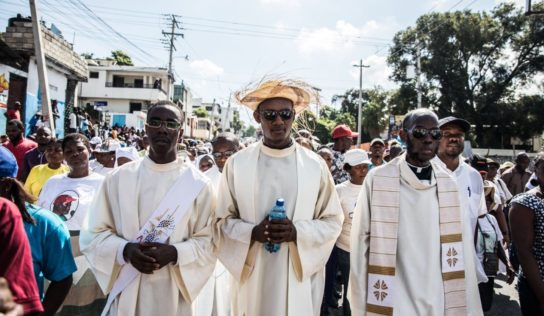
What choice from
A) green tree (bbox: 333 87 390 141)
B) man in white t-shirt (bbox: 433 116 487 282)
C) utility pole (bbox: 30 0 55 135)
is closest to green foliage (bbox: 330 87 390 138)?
green tree (bbox: 333 87 390 141)

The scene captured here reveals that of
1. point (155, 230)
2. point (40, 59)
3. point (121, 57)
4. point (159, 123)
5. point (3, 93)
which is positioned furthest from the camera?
point (121, 57)

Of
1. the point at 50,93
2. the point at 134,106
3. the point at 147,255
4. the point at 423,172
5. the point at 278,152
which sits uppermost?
the point at 134,106

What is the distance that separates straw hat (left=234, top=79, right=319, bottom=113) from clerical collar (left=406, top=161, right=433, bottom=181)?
3.14 ft

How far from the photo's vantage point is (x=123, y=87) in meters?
41.9

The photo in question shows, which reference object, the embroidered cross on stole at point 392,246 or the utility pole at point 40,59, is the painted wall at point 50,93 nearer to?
the utility pole at point 40,59

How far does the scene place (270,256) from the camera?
2.86 metres

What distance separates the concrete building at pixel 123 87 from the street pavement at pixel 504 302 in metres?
38.8

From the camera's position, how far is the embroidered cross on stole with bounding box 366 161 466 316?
271 centimetres

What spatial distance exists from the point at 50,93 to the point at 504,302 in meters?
16.5

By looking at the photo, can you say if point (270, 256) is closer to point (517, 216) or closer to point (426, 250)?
point (426, 250)

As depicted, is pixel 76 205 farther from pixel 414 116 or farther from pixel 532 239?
pixel 532 239

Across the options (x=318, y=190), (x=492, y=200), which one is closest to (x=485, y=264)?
(x=492, y=200)

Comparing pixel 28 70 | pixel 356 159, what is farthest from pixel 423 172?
pixel 28 70

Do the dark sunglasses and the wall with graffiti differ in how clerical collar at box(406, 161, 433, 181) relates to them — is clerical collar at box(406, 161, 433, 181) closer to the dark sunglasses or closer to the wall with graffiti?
the dark sunglasses
